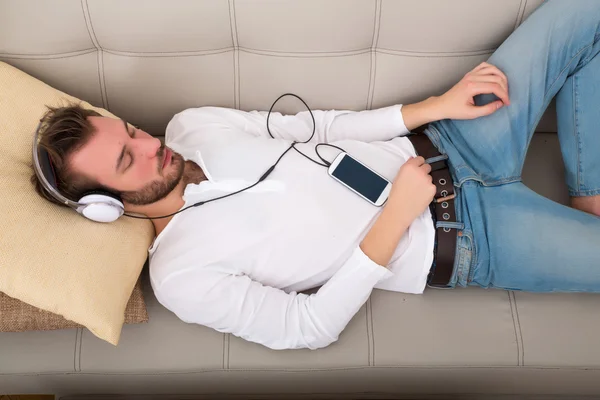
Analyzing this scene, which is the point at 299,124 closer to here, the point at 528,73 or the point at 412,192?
the point at 412,192

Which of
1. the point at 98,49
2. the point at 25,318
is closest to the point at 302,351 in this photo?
the point at 25,318

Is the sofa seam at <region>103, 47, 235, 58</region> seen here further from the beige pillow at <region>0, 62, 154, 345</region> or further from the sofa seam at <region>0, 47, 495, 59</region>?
the beige pillow at <region>0, 62, 154, 345</region>

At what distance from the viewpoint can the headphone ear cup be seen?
992 millimetres

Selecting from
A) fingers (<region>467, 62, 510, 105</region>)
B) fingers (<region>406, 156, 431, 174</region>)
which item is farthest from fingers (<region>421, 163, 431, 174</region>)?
fingers (<region>467, 62, 510, 105</region>)

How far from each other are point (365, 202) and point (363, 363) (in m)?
0.37

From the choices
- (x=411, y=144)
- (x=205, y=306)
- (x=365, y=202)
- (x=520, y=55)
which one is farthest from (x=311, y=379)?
(x=520, y=55)

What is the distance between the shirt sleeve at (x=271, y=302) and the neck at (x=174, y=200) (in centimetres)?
17

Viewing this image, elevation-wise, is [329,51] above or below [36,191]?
above

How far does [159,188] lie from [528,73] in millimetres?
863

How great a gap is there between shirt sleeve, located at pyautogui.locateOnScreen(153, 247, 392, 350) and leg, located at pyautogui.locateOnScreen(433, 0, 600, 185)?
35 centimetres

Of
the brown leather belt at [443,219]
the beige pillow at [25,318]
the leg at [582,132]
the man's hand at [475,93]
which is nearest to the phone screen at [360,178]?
the brown leather belt at [443,219]

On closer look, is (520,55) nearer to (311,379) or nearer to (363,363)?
(363,363)

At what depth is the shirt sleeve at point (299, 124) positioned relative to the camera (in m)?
1.19

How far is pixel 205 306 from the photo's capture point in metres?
1.01
